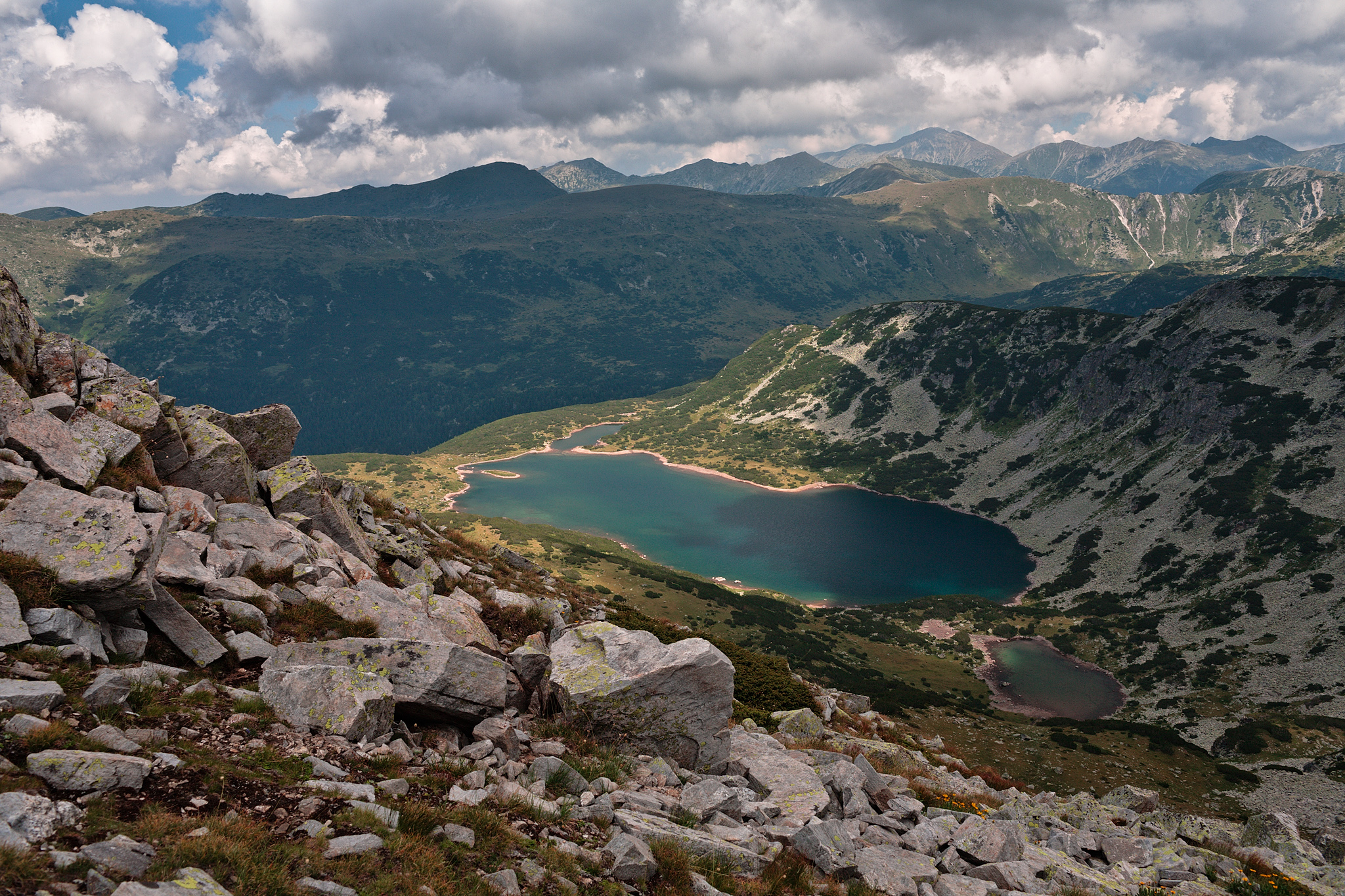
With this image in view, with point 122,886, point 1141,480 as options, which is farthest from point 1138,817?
point 1141,480

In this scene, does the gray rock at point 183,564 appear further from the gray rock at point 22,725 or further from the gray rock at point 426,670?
the gray rock at point 22,725

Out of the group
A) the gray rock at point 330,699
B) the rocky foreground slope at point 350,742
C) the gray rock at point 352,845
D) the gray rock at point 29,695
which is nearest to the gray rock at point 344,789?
the rocky foreground slope at point 350,742

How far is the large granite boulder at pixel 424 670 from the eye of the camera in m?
17.5

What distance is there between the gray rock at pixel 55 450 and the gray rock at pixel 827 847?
2193 cm

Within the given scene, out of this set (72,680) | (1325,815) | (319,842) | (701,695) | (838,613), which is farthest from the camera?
(838,613)

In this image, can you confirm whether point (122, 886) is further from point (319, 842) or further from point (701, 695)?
point (701, 695)

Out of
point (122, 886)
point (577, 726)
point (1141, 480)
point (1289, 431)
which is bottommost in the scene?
point (1141, 480)

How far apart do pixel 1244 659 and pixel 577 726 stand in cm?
12996

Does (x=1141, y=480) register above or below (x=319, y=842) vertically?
below

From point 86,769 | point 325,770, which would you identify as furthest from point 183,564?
point 86,769

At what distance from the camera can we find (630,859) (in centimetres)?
1302

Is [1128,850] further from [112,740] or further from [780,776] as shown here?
[112,740]

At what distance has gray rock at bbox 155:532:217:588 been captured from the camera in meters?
18.0

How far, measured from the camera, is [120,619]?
15.8 meters
